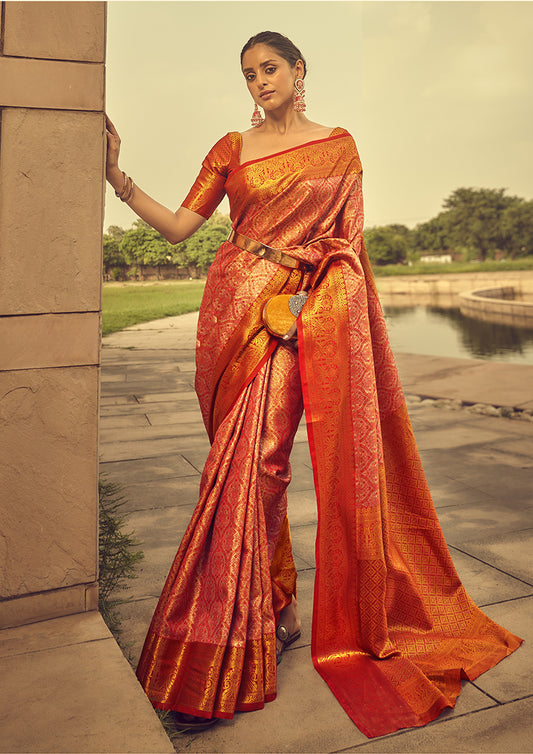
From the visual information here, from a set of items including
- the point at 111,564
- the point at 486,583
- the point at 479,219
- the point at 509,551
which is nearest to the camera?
the point at 111,564

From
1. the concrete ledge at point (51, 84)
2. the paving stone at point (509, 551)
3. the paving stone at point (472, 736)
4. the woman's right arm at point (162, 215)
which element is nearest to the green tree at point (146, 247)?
the woman's right arm at point (162, 215)

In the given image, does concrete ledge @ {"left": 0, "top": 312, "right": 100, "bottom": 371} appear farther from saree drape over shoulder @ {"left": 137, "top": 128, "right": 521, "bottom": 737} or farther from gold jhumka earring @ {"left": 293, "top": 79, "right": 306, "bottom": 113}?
gold jhumka earring @ {"left": 293, "top": 79, "right": 306, "bottom": 113}

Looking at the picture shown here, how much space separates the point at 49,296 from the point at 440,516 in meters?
2.12

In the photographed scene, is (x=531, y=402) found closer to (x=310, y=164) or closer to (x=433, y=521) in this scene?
(x=433, y=521)

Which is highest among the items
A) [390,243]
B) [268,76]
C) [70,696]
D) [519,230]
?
[519,230]

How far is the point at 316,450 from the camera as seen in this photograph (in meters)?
1.77

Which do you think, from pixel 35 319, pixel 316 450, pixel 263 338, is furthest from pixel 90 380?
pixel 316 450

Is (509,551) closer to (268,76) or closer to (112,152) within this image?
(268,76)

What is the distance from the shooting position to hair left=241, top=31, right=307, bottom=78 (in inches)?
71.8

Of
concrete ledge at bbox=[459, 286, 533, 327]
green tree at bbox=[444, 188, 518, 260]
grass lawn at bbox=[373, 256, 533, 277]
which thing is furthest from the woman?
green tree at bbox=[444, 188, 518, 260]

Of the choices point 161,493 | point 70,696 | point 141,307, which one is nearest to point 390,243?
point 141,307

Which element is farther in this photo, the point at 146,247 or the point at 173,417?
the point at 173,417

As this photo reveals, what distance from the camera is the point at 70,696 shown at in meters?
1.41

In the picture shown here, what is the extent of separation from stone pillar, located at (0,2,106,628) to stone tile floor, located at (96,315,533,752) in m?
0.40
